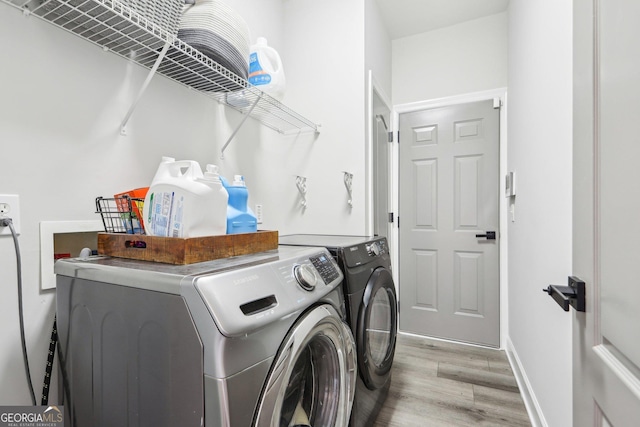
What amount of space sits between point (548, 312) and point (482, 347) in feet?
4.51

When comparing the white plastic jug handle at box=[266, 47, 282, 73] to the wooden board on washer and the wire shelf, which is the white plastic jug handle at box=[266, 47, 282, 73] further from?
the wooden board on washer

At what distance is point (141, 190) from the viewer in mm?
1126

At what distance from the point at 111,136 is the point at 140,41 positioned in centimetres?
37

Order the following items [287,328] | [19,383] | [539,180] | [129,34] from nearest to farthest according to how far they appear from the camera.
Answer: [287,328]
[19,383]
[129,34]
[539,180]

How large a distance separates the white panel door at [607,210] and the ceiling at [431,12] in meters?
2.13

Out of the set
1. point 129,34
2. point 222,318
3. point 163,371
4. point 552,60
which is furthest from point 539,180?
point 129,34

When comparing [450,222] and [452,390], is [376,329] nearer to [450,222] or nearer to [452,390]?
[452,390]

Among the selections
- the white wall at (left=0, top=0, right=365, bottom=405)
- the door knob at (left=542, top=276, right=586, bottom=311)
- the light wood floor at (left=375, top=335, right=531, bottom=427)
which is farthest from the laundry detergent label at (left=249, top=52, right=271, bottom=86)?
the light wood floor at (left=375, top=335, right=531, bottom=427)

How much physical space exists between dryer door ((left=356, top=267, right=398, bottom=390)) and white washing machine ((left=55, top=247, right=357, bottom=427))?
0.29 metres

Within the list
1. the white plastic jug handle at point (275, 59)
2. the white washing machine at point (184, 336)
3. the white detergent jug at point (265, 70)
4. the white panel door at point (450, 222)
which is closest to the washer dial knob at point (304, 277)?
the white washing machine at point (184, 336)

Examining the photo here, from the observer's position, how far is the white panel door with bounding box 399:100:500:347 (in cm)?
257

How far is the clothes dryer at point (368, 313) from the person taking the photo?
1.22 metres

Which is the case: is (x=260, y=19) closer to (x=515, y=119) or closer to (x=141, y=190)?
(x=141, y=190)

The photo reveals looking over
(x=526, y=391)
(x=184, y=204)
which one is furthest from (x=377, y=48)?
(x=526, y=391)
